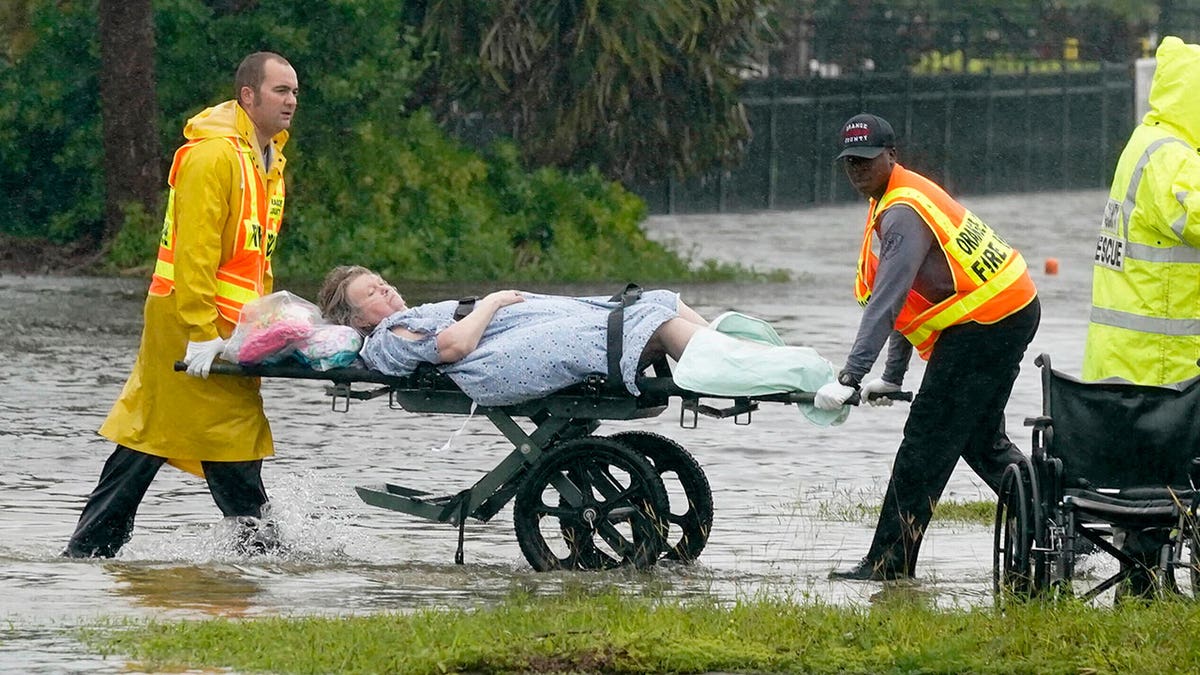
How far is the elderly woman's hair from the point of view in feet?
30.0

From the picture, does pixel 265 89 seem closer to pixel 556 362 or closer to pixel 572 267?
pixel 556 362

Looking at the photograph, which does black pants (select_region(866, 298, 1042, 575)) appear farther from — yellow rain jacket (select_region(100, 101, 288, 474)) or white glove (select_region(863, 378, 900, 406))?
yellow rain jacket (select_region(100, 101, 288, 474))

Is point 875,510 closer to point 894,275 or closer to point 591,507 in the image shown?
point 591,507

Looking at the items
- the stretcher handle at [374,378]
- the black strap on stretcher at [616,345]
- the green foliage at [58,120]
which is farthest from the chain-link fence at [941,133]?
the black strap on stretcher at [616,345]

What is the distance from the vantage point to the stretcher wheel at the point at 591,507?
343 inches

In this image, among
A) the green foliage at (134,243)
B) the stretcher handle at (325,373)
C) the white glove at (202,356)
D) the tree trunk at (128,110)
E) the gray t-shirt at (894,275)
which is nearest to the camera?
the gray t-shirt at (894,275)

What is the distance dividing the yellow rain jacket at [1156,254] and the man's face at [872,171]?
82 cm

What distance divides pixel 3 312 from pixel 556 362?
10.8m

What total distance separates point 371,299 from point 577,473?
104cm

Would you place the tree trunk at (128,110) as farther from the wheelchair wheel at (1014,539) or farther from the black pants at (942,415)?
the wheelchair wheel at (1014,539)

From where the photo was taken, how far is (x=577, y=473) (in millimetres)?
8844

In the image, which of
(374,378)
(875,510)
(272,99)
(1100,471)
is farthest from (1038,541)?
(272,99)

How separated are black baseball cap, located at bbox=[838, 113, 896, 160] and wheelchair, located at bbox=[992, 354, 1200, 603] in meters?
1.15

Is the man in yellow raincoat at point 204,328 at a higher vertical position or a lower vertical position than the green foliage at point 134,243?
higher
